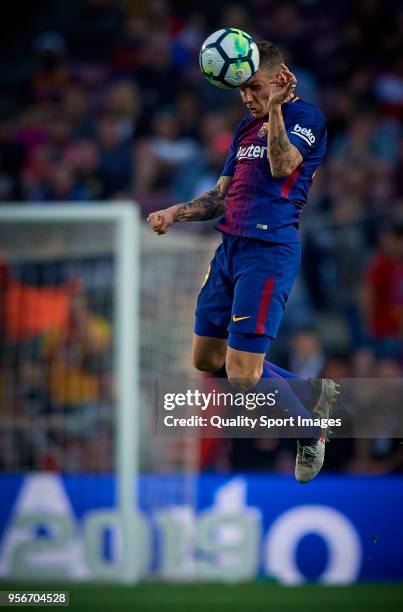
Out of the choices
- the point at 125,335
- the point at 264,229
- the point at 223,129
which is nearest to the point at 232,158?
the point at 264,229

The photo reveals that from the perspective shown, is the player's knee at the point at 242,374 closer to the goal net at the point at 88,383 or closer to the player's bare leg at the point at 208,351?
the player's bare leg at the point at 208,351

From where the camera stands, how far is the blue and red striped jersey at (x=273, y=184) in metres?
5.48

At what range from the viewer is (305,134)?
5.43m

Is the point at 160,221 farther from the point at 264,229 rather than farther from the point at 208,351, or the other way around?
the point at 208,351

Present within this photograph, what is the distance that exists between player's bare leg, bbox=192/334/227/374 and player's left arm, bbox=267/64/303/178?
934 mm

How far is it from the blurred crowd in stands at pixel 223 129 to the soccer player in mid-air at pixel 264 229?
3.99 m

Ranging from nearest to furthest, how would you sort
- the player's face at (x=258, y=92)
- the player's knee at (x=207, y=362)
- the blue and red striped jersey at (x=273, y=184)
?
1. the player's face at (x=258, y=92)
2. the blue and red striped jersey at (x=273, y=184)
3. the player's knee at (x=207, y=362)

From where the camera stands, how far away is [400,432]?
18.2 ft

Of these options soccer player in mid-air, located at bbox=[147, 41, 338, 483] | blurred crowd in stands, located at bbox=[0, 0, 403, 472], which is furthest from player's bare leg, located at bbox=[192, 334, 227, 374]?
blurred crowd in stands, located at bbox=[0, 0, 403, 472]

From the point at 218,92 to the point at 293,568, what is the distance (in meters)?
5.37

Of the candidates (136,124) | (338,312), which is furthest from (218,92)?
(338,312)

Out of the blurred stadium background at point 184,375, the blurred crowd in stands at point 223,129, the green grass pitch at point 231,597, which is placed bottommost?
the green grass pitch at point 231,597

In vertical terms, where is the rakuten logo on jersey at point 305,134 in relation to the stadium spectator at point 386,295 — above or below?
above

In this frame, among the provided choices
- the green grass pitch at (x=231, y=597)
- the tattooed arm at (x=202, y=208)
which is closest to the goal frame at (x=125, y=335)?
the green grass pitch at (x=231, y=597)
